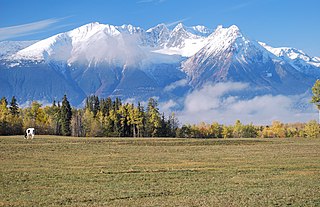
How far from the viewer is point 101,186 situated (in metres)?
32.5

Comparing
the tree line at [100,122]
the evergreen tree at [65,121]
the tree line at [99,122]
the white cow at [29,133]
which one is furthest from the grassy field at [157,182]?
the evergreen tree at [65,121]

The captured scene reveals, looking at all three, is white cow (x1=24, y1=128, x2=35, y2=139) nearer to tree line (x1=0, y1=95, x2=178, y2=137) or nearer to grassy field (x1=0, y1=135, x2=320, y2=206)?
grassy field (x1=0, y1=135, x2=320, y2=206)

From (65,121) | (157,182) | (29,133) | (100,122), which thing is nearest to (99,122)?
(100,122)

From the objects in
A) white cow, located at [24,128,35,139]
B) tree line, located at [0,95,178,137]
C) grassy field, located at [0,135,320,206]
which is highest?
tree line, located at [0,95,178,137]

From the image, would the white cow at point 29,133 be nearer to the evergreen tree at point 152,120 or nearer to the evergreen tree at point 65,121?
the evergreen tree at point 65,121

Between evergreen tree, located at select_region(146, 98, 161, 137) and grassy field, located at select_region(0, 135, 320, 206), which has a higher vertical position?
evergreen tree, located at select_region(146, 98, 161, 137)

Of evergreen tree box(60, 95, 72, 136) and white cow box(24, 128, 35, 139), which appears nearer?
white cow box(24, 128, 35, 139)

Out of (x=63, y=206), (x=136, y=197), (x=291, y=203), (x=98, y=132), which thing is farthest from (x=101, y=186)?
(x=98, y=132)

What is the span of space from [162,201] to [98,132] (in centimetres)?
11708

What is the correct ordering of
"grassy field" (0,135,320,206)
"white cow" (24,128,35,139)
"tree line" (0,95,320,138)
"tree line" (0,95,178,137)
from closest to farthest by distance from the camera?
"grassy field" (0,135,320,206) < "white cow" (24,128,35,139) < "tree line" (0,95,320,138) < "tree line" (0,95,178,137)

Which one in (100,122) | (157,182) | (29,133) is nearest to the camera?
(157,182)

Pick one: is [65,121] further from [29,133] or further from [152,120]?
[29,133]

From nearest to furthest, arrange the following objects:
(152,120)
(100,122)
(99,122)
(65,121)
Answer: (152,120) < (65,121) < (100,122) < (99,122)

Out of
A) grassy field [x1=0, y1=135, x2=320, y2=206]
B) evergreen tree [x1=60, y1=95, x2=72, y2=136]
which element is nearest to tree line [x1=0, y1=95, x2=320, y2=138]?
evergreen tree [x1=60, y1=95, x2=72, y2=136]
